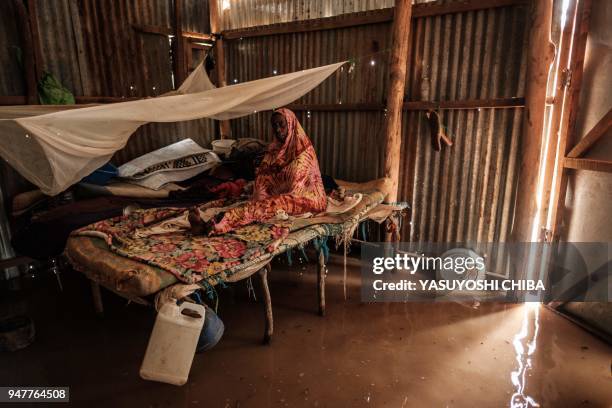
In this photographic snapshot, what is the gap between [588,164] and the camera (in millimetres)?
2883

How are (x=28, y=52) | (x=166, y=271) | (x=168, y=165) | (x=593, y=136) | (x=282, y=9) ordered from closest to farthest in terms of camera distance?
1. (x=166, y=271)
2. (x=593, y=136)
3. (x=28, y=52)
4. (x=168, y=165)
5. (x=282, y=9)

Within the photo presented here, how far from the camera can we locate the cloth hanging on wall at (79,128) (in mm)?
2135

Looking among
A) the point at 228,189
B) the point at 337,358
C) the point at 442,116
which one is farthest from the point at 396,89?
the point at 337,358

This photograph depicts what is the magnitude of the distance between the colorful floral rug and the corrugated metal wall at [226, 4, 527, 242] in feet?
6.11

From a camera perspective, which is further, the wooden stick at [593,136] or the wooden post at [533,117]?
the wooden post at [533,117]

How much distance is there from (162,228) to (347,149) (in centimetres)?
245

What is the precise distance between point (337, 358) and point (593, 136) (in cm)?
246

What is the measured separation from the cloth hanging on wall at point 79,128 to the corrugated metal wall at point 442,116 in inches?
64.6

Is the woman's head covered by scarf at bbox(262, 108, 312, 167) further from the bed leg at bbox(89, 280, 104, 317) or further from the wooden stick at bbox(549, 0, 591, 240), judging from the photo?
the wooden stick at bbox(549, 0, 591, 240)

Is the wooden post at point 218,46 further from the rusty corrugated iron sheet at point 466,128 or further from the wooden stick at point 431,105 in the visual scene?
the rusty corrugated iron sheet at point 466,128

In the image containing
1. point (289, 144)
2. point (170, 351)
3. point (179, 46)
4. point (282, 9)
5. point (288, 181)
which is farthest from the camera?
point (179, 46)

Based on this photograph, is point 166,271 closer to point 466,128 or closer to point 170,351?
point 170,351

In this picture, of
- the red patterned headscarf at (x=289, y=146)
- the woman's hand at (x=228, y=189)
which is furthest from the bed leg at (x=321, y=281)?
the woman's hand at (x=228, y=189)

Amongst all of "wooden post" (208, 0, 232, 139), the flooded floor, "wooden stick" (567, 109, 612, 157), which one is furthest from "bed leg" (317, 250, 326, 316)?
"wooden post" (208, 0, 232, 139)
